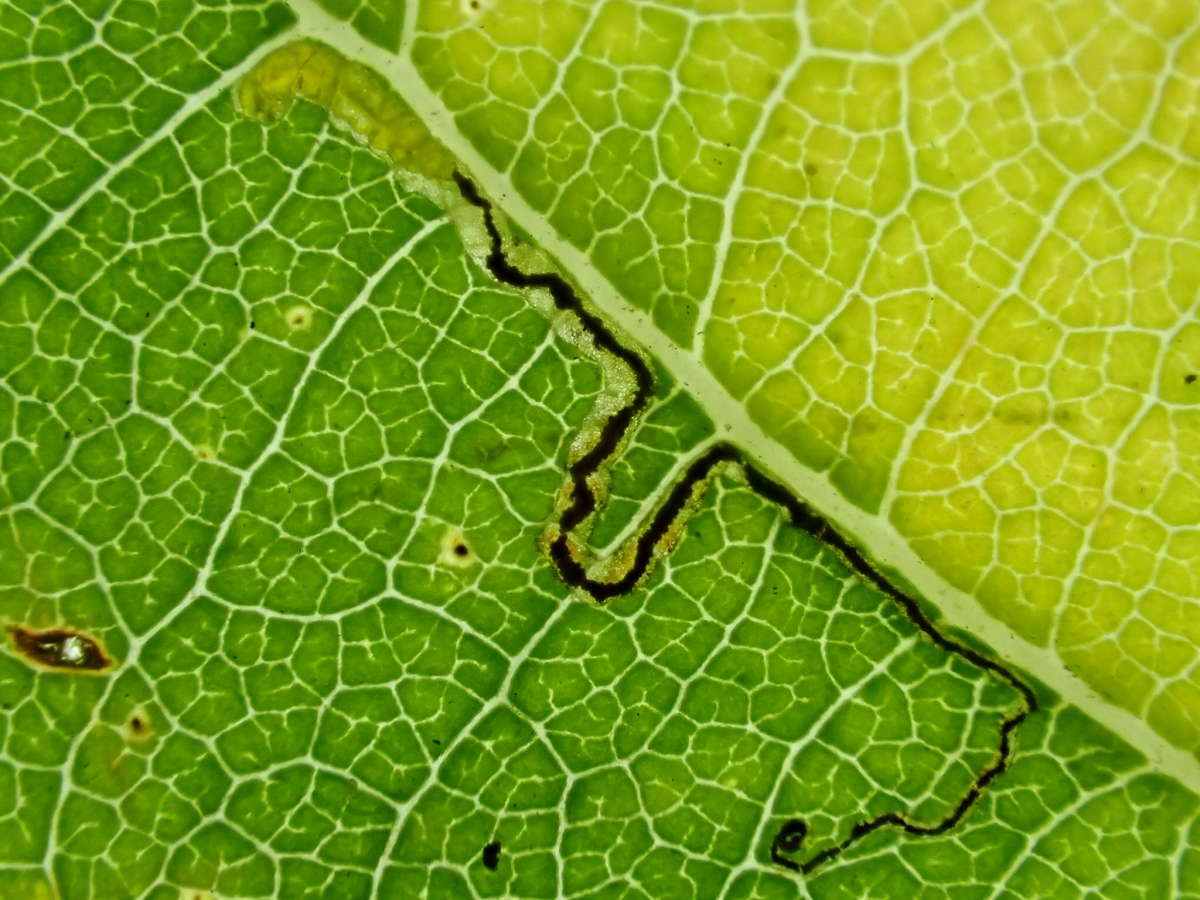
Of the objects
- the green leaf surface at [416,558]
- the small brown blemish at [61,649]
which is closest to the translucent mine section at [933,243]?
the green leaf surface at [416,558]

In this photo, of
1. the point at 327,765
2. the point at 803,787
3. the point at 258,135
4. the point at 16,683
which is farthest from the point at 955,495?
the point at 16,683

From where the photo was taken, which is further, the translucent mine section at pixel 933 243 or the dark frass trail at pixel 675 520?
the dark frass trail at pixel 675 520

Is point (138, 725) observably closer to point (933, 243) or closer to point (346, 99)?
point (346, 99)

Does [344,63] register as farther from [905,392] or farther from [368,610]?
[905,392]

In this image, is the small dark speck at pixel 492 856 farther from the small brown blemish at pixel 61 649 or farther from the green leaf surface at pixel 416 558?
the small brown blemish at pixel 61 649

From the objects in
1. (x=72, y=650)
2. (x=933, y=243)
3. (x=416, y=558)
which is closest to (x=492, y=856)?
(x=416, y=558)

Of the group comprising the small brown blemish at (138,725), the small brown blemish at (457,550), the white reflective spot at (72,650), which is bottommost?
the small brown blemish at (457,550)

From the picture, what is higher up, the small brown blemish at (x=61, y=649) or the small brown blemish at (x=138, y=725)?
the small brown blemish at (x=61, y=649)
